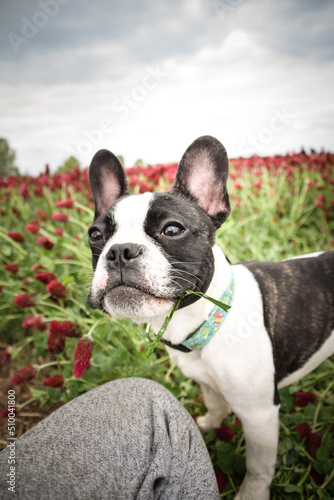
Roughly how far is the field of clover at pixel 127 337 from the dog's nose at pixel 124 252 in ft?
1.67

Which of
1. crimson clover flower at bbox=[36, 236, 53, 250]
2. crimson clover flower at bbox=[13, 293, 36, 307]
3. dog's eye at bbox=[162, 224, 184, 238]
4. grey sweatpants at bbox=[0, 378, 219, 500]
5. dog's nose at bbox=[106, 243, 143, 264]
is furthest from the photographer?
crimson clover flower at bbox=[36, 236, 53, 250]

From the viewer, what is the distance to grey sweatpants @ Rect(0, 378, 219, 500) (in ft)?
3.63

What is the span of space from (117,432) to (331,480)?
4.27 ft

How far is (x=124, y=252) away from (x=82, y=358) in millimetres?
702

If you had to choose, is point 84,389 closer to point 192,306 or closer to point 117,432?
point 117,432

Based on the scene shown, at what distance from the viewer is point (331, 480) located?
1674 mm

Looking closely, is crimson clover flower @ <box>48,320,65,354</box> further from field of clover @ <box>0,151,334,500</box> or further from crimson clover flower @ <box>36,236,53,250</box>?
crimson clover flower @ <box>36,236,53,250</box>

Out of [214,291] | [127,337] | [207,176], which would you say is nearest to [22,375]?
[127,337]

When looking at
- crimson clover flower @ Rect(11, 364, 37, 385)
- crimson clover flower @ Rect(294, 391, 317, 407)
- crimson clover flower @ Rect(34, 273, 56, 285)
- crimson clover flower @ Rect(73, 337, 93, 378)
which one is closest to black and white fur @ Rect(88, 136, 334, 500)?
crimson clover flower @ Rect(294, 391, 317, 407)

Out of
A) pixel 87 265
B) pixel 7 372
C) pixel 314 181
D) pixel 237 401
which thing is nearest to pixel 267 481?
pixel 237 401

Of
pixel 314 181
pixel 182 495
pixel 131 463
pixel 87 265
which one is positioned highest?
pixel 314 181

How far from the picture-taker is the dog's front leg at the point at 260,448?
154 centimetres

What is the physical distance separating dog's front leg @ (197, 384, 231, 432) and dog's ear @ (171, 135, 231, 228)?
46.1 inches

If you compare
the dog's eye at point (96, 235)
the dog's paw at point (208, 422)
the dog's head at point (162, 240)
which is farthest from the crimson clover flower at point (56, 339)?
the dog's paw at point (208, 422)
